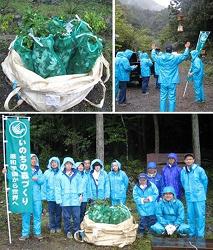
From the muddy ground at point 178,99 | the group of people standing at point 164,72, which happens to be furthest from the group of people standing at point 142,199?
the group of people standing at point 164,72

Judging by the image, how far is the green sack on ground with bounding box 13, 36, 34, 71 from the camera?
21.4 feet

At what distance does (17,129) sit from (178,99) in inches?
89.5

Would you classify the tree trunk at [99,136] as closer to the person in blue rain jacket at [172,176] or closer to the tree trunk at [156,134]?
the tree trunk at [156,134]

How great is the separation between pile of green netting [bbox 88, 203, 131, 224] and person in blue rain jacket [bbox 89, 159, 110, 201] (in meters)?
0.54

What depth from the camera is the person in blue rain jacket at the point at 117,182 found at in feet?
21.0

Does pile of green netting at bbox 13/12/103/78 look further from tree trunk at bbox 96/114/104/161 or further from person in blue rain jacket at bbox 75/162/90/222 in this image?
tree trunk at bbox 96/114/104/161

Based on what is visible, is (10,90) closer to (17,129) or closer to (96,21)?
(17,129)

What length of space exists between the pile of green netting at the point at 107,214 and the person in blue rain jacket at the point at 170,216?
399 millimetres

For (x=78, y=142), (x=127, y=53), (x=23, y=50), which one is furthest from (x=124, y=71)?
(x=78, y=142)

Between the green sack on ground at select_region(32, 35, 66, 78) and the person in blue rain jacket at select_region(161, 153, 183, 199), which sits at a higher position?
the green sack on ground at select_region(32, 35, 66, 78)

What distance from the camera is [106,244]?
18.6 feet

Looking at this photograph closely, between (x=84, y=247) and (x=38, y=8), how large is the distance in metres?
3.41

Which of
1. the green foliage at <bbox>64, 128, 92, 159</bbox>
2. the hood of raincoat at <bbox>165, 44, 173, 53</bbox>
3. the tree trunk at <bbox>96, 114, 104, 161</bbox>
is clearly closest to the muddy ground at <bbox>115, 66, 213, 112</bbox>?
the hood of raincoat at <bbox>165, 44, 173, 53</bbox>

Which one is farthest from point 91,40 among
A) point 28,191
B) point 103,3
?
point 28,191
